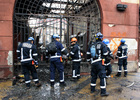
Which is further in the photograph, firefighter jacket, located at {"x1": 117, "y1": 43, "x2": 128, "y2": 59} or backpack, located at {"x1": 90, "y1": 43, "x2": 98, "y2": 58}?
firefighter jacket, located at {"x1": 117, "y1": 43, "x2": 128, "y2": 59}

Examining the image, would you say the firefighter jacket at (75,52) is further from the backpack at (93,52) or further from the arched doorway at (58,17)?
the backpack at (93,52)

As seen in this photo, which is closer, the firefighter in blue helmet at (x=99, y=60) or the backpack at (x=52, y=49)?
the firefighter in blue helmet at (x=99, y=60)

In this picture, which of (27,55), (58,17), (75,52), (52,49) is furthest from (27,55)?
(58,17)

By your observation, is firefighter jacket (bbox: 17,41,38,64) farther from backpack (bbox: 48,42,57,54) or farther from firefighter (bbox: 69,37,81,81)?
firefighter (bbox: 69,37,81,81)

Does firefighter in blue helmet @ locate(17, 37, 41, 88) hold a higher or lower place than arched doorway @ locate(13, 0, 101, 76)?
lower

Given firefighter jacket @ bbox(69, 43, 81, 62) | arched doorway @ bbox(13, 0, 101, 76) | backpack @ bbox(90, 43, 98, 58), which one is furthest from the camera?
arched doorway @ bbox(13, 0, 101, 76)

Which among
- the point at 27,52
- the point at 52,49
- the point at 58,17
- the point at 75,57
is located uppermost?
the point at 58,17

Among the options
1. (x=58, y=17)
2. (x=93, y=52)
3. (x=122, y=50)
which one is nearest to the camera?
(x=93, y=52)

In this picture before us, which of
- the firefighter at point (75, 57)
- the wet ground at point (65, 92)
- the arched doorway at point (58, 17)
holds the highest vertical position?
the arched doorway at point (58, 17)

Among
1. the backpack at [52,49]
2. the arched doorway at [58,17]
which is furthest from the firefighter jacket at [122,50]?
the backpack at [52,49]

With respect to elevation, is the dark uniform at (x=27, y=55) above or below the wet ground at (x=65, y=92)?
above

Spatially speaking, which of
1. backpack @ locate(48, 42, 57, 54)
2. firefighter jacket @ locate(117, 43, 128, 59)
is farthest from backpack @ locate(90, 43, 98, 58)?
firefighter jacket @ locate(117, 43, 128, 59)

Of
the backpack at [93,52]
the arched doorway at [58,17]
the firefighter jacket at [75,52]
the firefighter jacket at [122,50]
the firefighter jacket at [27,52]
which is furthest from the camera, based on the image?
the arched doorway at [58,17]

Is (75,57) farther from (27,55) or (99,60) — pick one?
(27,55)
